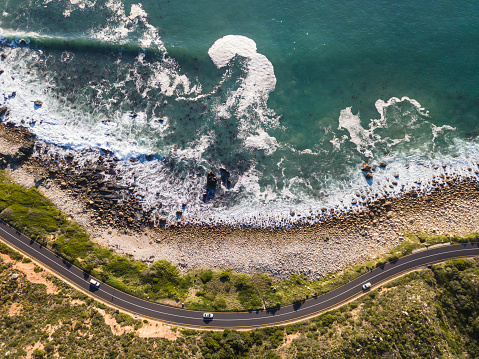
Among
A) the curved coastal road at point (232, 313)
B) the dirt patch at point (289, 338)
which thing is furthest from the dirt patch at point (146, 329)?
the dirt patch at point (289, 338)

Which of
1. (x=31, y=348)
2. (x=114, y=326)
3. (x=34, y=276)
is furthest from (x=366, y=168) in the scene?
(x=31, y=348)

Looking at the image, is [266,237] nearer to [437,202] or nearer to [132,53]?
[437,202]

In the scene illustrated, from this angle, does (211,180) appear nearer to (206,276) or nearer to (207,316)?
(206,276)

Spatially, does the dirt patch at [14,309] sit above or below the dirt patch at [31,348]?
above

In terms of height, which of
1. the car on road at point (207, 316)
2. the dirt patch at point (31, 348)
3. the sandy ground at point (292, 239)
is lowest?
the dirt patch at point (31, 348)

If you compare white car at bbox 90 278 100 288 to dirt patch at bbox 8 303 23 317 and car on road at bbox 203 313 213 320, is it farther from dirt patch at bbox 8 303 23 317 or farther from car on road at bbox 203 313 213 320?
car on road at bbox 203 313 213 320

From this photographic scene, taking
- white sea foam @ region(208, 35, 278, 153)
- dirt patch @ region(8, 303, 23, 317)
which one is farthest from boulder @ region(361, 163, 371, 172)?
dirt patch @ region(8, 303, 23, 317)

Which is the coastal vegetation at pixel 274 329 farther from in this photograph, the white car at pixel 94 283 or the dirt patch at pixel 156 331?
the white car at pixel 94 283
